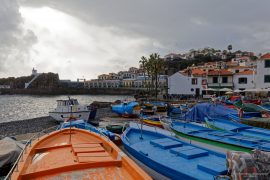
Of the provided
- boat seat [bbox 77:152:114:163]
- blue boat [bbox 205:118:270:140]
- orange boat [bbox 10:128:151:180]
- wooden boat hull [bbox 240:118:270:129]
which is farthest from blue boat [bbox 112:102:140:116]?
boat seat [bbox 77:152:114:163]

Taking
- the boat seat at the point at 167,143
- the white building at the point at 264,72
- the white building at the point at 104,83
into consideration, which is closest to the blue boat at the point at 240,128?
the boat seat at the point at 167,143

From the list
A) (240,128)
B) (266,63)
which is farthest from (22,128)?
(266,63)

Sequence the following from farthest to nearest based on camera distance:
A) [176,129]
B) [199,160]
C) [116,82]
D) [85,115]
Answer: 1. [116,82]
2. [85,115]
3. [176,129]
4. [199,160]

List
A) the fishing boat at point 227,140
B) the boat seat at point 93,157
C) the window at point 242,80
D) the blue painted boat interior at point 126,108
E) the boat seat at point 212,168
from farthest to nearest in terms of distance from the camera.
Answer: the window at point 242,80 < the blue painted boat interior at point 126,108 < the fishing boat at point 227,140 < the boat seat at point 93,157 < the boat seat at point 212,168

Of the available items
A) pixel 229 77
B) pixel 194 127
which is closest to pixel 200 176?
pixel 194 127

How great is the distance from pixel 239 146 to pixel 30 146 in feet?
25.4

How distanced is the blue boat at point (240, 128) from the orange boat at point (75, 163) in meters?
7.53

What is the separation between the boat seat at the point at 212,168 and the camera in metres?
6.75

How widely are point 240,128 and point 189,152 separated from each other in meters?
6.50

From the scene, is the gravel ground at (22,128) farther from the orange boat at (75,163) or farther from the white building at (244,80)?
the white building at (244,80)

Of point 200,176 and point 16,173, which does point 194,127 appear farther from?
point 16,173

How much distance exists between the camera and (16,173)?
619 cm

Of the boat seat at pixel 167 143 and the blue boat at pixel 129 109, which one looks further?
the blue boat at pixel 129 109

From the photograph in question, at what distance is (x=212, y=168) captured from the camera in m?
6.94
